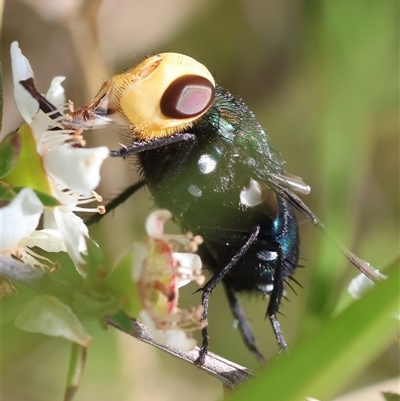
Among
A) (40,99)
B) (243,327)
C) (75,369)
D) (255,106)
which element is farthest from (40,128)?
(255,106)

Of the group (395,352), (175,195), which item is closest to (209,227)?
(175,195)

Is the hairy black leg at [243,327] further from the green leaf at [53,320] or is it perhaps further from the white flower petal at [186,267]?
the green leaf at [53,320]

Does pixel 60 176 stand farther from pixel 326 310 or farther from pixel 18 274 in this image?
pixel 326 310

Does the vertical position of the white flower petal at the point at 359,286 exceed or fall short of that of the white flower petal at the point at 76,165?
it falls short

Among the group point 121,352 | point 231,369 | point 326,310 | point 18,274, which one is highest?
point 18,274

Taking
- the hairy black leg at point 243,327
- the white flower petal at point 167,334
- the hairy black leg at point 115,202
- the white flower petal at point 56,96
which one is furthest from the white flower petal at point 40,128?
the hairy black leg at point 243,327
